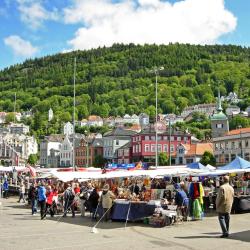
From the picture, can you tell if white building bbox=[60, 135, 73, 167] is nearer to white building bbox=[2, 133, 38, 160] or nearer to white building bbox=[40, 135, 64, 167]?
white building bbox=[40, 135, 64, 167]

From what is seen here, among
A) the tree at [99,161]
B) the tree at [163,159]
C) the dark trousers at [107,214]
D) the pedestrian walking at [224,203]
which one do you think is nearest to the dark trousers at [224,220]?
the pedestrian walking at [224,203]

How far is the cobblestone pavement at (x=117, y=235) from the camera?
14.1m

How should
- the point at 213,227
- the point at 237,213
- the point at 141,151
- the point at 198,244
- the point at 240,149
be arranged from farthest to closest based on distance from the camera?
the point at 141,151 < the point at 240,149 < the point at 237,213 < the point at 213,227 < the point at 198,244

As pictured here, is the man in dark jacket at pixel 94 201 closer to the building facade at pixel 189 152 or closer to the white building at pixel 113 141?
the building facade at pixel 189 152

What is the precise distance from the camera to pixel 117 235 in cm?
1661

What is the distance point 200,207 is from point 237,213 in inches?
114

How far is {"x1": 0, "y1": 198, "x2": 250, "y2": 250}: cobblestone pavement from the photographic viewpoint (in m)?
14.1

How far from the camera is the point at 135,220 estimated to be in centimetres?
2052

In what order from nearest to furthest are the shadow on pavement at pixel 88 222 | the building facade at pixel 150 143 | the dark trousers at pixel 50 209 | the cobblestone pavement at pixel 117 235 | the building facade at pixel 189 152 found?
the cobblestone pavement at pixel 117 235, the shadow on pavement at pixel 88 222, the dark trousers at pixel 50 209, the building facade at pixel 189 152, the building facade at pixel 150 143

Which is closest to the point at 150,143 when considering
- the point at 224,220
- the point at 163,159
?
the point at 163,159

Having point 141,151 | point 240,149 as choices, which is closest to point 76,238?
point 240,149

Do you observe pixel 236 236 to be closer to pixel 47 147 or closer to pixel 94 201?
pixel 94 201

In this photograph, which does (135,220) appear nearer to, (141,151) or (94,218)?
(94,218)

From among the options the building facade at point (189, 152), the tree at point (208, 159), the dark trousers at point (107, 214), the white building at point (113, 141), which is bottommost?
the dark trousers at point (107, 214)
